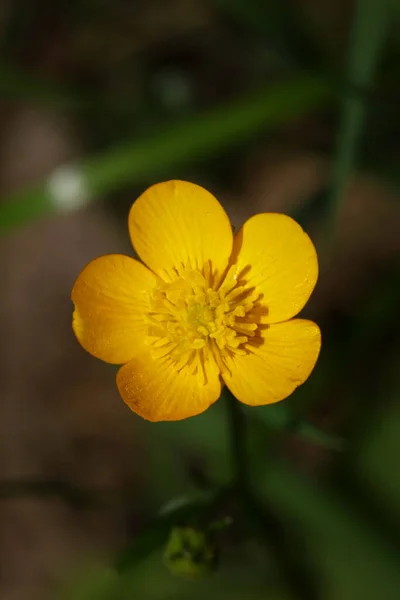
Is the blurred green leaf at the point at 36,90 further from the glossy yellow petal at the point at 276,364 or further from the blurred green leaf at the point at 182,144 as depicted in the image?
the glossy yellow petal at the point at 276,364

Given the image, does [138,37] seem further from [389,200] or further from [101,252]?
[389,200]

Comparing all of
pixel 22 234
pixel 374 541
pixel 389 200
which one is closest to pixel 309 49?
pixel 389 200

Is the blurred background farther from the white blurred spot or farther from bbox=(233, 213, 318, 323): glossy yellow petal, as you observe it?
bbox=(233, 213, 318, 323): glossy yellow petal

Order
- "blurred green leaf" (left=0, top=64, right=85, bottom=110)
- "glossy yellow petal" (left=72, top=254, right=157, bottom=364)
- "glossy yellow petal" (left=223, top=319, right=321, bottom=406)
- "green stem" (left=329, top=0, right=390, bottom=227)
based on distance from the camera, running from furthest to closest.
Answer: "blurred green leaf" (left=0, top=64, right=85, bottom=110) < "green stem" (left=329, top=0, right=390, bottom=227) < "glossy yellow petal" (left=72, top=254, right=157, bottom=364) < "glossy yellow petal" (left=223, top=319, right=321, bottom=406)

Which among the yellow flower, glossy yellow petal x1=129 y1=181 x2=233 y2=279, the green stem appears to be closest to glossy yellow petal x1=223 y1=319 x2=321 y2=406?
the yellow flower

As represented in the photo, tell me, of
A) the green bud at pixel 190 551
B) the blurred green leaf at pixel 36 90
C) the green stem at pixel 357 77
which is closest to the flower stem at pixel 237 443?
the green bud at pixel 190 551
